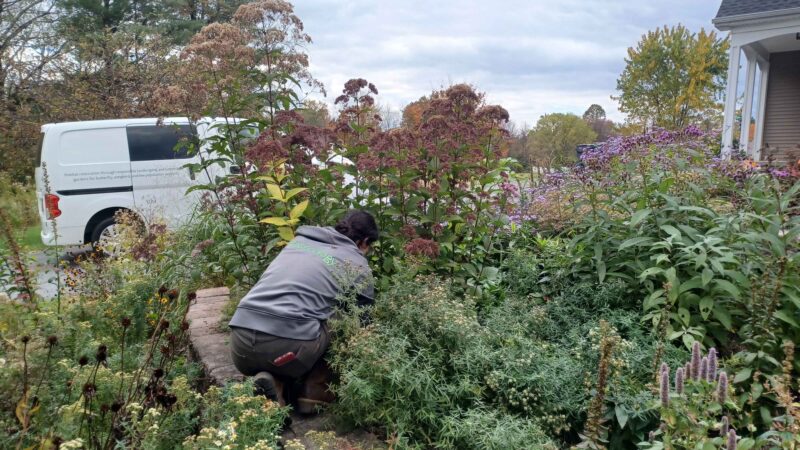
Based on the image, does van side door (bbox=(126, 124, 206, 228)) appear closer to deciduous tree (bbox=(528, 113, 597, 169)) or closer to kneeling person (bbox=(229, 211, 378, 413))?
kneeling person (bbox=(229, 211, 378, 413))

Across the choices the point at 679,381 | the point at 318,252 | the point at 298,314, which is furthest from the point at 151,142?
the point at 679,381

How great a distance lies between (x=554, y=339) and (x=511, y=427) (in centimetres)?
97

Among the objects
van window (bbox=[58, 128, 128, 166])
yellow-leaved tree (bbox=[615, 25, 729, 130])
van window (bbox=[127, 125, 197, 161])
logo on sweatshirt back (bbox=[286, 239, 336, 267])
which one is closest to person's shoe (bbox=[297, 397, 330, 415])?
logo on sweatshirt back (bbox=[286, 239, 336, 267])

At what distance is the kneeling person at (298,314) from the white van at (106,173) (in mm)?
5249

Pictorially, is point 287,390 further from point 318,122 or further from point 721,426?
point 318,122

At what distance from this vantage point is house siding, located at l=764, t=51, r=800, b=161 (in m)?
11.3

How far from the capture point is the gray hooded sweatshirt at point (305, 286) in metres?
2.76

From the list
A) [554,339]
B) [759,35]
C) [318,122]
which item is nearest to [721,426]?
[554,339]

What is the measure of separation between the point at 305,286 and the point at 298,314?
0.17 m

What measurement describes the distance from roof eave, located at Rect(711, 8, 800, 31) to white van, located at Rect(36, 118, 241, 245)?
29.1ft

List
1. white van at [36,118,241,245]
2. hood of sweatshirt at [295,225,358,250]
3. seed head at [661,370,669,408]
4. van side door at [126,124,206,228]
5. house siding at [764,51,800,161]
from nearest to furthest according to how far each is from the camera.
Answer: seed head at [661,370,669,408] → hood of sweatshirt at [295,225,358,250] → white van at [36,118,241,245] → van side door at [126,124,206,228] → house siding at [764,51,800,161]

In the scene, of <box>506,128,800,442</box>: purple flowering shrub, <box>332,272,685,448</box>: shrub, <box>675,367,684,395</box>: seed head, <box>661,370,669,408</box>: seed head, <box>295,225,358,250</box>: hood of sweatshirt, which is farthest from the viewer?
<box>295,225,358,250</box>: hood of sweatshirt

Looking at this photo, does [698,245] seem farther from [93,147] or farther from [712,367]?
[93,147]

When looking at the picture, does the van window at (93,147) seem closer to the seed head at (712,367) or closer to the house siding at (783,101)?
the seed head at (712,367)
